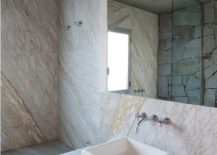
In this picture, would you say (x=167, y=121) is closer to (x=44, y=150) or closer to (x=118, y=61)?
(x=118, y=61)

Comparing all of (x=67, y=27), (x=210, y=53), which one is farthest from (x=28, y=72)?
(x=210, y=53)

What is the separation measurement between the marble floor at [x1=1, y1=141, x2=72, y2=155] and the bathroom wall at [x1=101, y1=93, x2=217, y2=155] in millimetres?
1136

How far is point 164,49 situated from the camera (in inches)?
78.0

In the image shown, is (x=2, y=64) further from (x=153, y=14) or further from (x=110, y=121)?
(x=153, y=14)

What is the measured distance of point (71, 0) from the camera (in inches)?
123

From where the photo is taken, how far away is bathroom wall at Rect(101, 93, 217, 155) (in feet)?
5.12

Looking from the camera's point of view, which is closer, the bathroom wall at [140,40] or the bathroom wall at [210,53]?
the bathroom wall at [210,53]

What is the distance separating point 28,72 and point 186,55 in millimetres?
2486

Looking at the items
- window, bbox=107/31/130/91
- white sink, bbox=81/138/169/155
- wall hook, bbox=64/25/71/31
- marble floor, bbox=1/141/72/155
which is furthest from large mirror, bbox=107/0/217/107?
marble floor, bbox=1/141/72/155

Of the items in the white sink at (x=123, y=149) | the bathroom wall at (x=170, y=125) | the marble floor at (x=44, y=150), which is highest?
the bathroom wall at (x=170, y=125)

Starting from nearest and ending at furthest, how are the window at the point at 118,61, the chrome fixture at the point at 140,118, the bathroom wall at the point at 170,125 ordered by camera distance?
the bathroom wall at the point at 170,125 < the chrome fixture at the point at 140,118 < the window at the point at 118,61

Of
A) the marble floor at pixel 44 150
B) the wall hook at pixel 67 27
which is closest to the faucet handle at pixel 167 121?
the marble floor at pixel 44 150

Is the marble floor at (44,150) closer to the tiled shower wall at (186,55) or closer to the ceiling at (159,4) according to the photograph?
the tiled shower wall at (186,55)

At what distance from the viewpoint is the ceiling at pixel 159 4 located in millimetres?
1792
